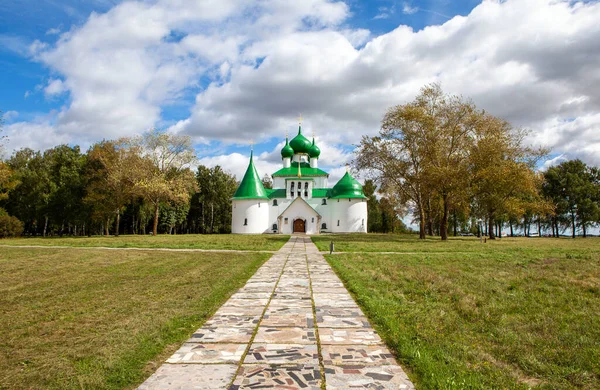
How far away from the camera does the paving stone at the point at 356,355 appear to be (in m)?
4.07

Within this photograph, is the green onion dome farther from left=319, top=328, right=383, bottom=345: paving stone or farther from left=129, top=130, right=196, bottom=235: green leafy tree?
left=319, top=328, right=383, bottom=345: paving stone

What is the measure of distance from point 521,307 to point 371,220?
186ft

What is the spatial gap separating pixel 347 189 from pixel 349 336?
41.2 meters

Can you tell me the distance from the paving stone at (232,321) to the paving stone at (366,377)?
76.2 inches

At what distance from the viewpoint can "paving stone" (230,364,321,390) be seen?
3476mm

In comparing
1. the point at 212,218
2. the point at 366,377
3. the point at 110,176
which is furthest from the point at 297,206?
the point at 366,377

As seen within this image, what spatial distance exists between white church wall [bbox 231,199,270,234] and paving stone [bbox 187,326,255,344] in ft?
127

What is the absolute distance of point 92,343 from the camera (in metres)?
4.71

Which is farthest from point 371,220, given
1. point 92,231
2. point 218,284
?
point 218,284

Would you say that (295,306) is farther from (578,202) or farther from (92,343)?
(578,202)

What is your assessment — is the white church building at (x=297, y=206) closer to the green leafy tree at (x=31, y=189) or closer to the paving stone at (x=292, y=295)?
the green leafy tree at (x=31, y=189)

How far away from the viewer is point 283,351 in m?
4.37

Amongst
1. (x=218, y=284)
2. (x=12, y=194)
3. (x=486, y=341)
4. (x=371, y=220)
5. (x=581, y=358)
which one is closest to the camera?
(x=581, y=358)

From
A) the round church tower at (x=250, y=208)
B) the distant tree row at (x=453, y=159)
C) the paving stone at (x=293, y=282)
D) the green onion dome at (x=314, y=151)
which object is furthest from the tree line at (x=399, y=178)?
the paving stone at (x=293, y=282)
